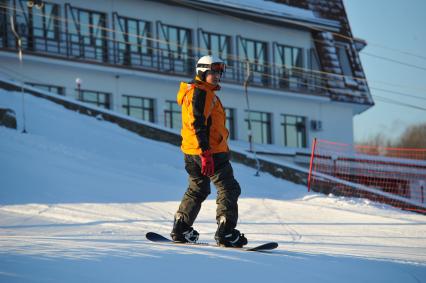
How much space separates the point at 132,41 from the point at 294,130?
34.4 feet

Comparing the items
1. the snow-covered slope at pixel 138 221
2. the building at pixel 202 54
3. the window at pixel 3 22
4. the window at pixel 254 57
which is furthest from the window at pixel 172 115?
the snow-covered slope at pixel 138 221

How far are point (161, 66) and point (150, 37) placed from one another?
142 cm

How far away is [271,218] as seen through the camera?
12375mm

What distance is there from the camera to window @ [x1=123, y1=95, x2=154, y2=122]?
33625 mm

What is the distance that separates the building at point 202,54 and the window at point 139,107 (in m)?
0.05

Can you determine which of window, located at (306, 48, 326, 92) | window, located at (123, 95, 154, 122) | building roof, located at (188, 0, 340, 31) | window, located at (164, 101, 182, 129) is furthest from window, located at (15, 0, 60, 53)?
window, located at (306, 48, 326, 92)

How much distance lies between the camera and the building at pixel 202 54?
103ft

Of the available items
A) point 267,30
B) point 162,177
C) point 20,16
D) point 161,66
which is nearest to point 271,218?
point 162,177

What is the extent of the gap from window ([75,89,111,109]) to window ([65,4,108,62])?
1446 mm

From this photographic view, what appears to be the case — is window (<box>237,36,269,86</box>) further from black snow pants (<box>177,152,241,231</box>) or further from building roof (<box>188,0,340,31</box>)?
black snow pants (<box>177,152,241,231</box>)

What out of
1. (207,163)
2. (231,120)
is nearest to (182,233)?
(207,163)

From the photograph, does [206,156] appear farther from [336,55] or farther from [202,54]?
[336,55]

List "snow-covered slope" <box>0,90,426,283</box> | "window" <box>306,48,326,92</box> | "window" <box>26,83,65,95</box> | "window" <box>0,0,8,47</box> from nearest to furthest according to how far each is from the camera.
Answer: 1. "snow-covered slope" <box>0,90,426,283</box>
2. "window" <box>0,0,8,47</box>
3. "window" <box>26,83,65,95</box>
4. "window" <box>306,48,326,92</box>

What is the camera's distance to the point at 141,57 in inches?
1368
